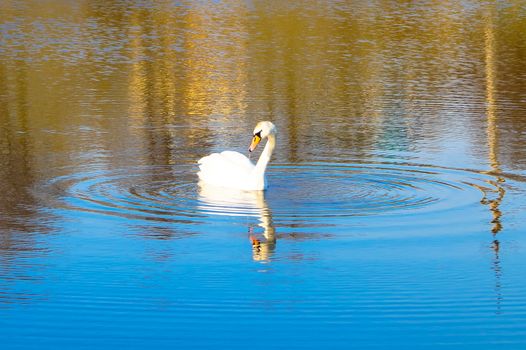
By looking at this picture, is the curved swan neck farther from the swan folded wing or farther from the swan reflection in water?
the swan reflection in water

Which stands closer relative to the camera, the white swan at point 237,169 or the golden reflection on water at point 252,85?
the white swan at point 237,169

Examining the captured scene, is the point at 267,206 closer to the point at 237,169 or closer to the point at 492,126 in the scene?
the point at 237,169

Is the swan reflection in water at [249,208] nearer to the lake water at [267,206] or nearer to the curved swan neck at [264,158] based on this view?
the lake water at [267,206]

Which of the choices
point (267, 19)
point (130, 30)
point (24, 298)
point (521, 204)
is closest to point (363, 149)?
point (521, 204)

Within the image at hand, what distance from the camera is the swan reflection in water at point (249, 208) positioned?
11.2 m

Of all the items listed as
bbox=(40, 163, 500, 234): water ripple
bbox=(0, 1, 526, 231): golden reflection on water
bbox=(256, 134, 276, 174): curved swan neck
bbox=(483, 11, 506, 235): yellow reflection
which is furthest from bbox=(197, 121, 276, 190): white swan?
bbox=(483, 11, 506, 235): yellow reflection

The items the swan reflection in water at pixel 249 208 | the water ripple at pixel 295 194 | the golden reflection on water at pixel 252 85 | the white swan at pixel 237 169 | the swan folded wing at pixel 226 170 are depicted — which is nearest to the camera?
the swan reflection in water at pixel 249 208

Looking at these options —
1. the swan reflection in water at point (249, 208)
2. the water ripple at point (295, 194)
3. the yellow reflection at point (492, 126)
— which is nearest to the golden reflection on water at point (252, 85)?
the yellow reflection at point (492, 126)

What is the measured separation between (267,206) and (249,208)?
0.21m

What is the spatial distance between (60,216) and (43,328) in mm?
3902

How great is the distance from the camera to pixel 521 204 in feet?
42.9

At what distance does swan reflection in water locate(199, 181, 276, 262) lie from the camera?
11.2 m

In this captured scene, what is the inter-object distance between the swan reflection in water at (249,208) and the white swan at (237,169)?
0.24ft

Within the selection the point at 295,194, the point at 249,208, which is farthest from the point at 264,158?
the point at 249,208
